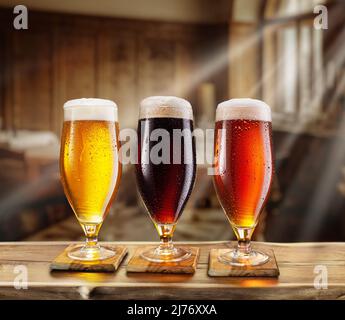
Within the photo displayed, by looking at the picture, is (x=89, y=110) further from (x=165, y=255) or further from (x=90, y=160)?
(x=165, y=255)

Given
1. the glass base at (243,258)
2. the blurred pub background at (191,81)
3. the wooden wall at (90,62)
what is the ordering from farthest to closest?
the wooden wall at (90,62)
the blurred pub background at (191,81)
the glass base at (243,258)

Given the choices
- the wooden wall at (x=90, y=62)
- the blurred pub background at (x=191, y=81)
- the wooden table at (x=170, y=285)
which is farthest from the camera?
the wooden wall at (x=90, y=62)

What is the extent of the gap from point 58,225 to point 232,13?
5.64m

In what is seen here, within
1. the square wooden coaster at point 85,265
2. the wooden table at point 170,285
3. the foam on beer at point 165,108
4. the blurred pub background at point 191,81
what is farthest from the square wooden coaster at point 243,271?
the blurred pub background at point 191,81

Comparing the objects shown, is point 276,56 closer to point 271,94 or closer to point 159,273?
point 271,94

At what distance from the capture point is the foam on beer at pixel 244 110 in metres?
0.90

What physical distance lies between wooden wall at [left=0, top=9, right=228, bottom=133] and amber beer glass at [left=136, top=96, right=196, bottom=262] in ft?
26.1

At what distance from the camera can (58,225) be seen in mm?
3982

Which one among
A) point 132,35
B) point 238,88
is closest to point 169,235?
point 238,88

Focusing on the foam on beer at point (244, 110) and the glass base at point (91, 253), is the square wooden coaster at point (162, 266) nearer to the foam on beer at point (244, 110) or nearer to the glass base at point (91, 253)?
the glass base at point (91, 253)

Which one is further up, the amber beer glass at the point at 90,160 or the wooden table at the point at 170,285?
the amber beer glass at the point at 90,160

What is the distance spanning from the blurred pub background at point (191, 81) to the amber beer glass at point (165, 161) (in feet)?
10.1

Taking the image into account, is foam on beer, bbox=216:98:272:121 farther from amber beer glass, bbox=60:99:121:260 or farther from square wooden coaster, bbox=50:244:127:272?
square wooden coaster, bbox=50:244:127:272

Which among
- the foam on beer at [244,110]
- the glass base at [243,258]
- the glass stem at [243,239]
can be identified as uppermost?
the foam on beer at [244,110]
